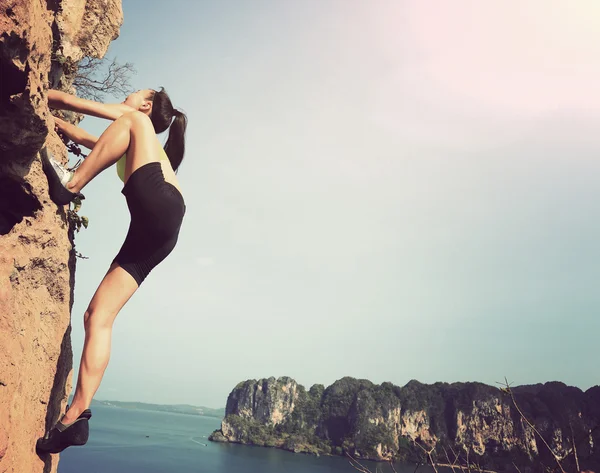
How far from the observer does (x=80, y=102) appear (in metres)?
2.11

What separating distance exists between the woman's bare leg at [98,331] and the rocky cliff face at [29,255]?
212 mm

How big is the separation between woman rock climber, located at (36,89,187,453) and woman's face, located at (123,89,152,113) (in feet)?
Result: 0.96

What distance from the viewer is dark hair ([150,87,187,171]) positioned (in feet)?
8.17

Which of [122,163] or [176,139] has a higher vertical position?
[176,139]

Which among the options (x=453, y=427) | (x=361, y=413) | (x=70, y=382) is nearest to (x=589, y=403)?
(x=453, y=427)

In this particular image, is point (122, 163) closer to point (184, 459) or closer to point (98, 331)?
point (98, 331)

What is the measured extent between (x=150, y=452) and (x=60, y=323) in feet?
346

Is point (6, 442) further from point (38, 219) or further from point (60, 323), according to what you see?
point (38, 219)

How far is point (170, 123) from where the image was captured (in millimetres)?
2566

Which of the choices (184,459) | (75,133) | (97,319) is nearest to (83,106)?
(75,133)

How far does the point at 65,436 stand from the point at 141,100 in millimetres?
1921

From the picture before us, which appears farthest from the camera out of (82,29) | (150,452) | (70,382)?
(150,452)

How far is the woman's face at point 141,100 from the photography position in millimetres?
2467

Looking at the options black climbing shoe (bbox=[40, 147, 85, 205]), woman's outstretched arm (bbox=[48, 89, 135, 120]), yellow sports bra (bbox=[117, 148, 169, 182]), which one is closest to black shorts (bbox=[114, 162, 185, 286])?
yellow sports bra (bbox=[117, 148, 169, 182])
